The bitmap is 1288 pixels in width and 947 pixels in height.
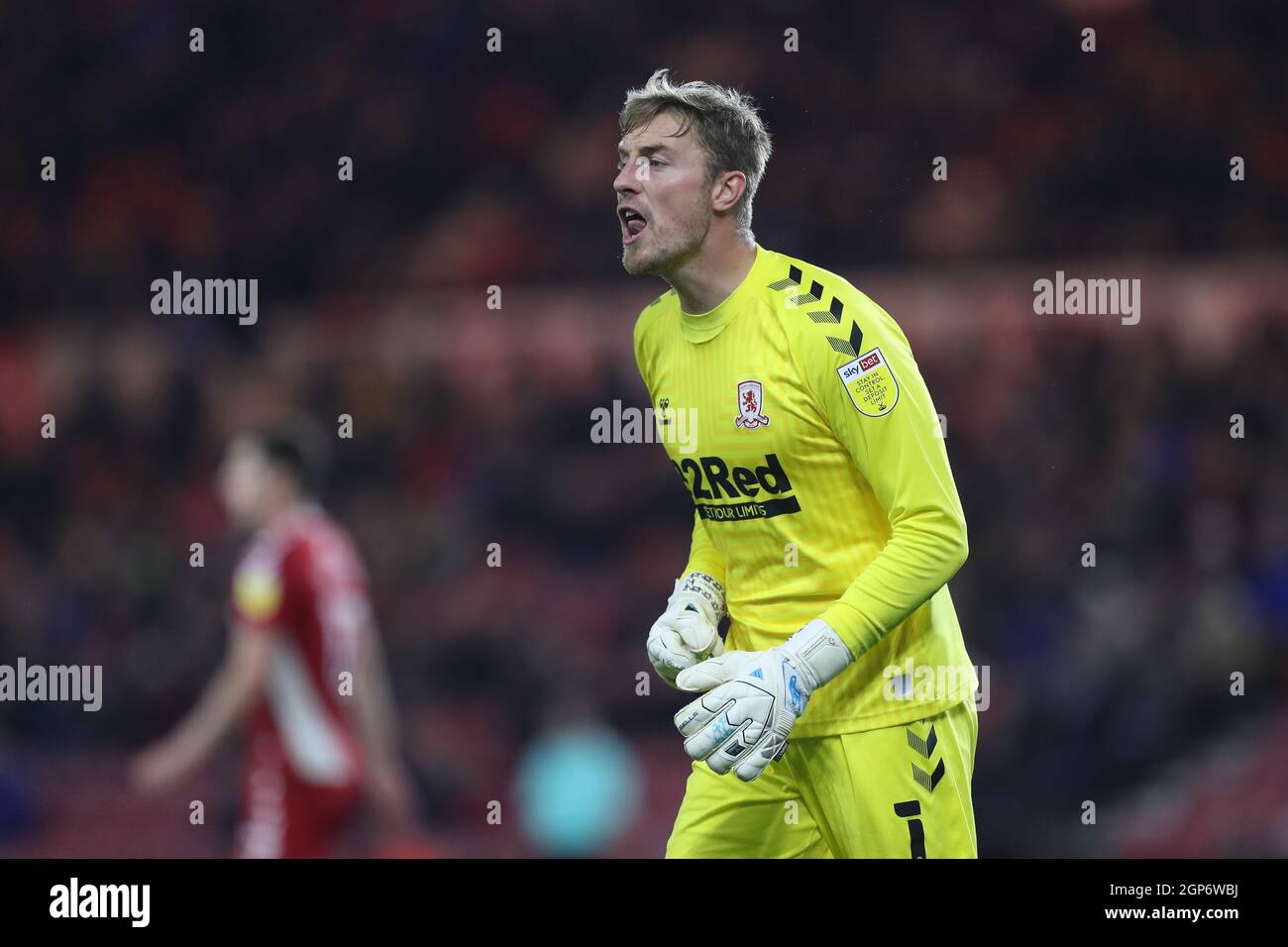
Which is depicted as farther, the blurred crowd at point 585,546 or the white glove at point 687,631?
the blurred crowd at point 585,546

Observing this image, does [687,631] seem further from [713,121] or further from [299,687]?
[299,687]

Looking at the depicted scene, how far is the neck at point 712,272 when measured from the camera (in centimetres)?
347

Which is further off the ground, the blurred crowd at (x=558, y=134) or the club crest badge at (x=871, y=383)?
the blurred crowd at (x=558, y=134)

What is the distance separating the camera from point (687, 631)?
346 centimetres

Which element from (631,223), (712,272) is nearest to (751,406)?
(712,272)

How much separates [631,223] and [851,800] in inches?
52.8

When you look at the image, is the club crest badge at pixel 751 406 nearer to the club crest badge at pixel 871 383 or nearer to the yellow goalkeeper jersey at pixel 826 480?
the yellow goalkeeper jersey at pixel 826 480

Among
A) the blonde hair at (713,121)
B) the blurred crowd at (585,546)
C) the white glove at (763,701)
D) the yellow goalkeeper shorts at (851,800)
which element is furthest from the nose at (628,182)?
the blurred crowd at (585,546)

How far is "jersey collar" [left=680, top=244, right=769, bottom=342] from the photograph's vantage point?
347 centimetres

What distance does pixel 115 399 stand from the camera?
30.5 feet

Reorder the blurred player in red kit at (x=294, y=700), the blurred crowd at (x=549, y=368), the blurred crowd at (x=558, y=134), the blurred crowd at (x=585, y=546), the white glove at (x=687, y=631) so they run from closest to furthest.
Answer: the white glove at (x=687, y=631), the blurred player in red kit at (x=294, y=700), the blurred crowd at (x=585, y=546), the blurred crowd at (x=549, y=368), the blurred crowd at (x=558, y=134)

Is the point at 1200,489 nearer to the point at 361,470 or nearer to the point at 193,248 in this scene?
the point at 361,470

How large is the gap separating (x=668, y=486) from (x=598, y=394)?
0.63 m

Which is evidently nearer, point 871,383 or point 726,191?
point 871,383
